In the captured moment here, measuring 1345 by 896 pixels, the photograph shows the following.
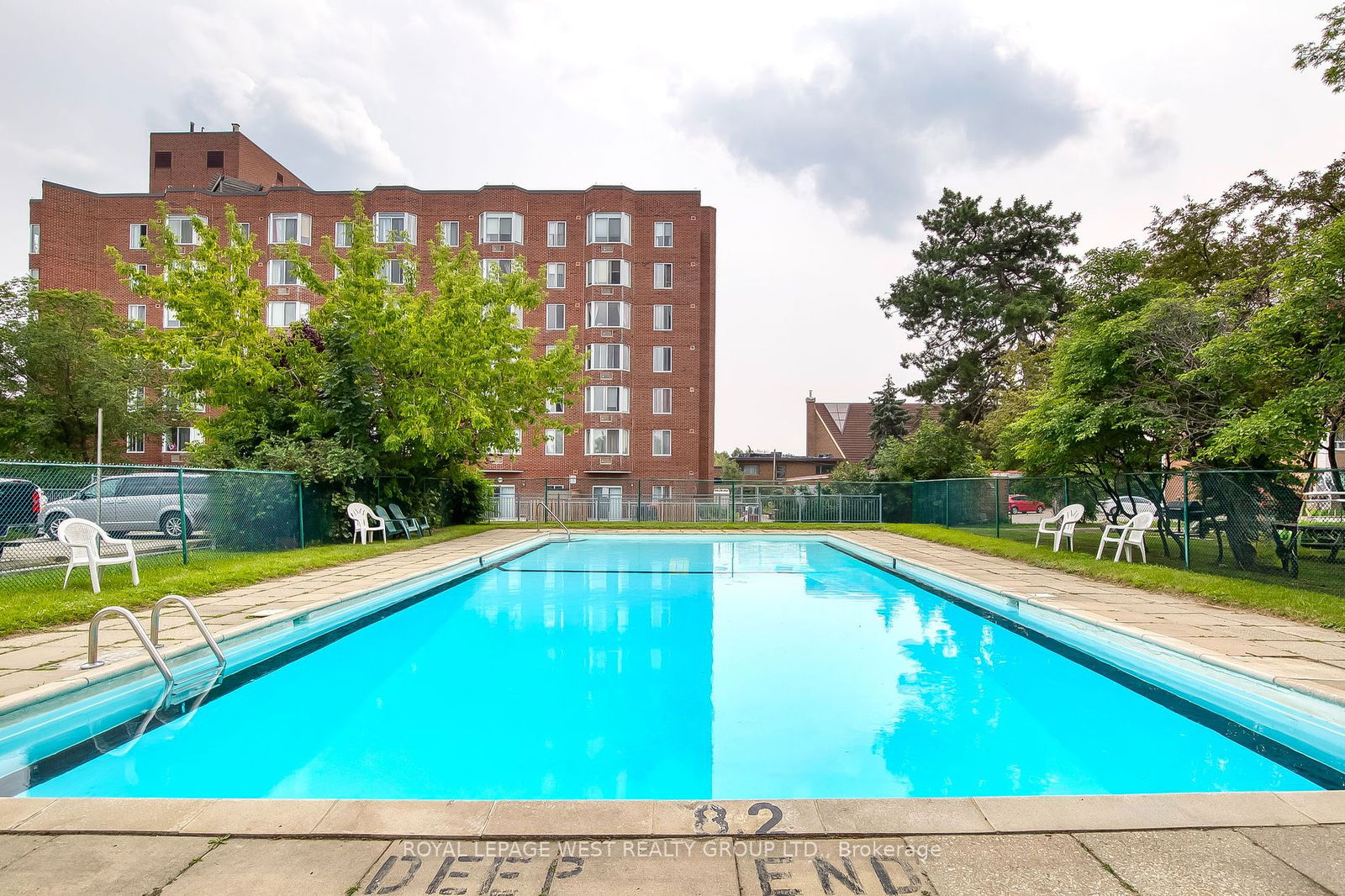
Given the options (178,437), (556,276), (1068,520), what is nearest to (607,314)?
(556,276)

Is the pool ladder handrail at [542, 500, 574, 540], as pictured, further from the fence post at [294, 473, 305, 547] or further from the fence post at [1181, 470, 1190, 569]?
the fence post at [1181, 470, 1190, 569]

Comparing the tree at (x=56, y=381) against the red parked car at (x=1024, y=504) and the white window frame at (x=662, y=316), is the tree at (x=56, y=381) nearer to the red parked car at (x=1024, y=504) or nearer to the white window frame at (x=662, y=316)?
the white window frame at (x=662, y=316)

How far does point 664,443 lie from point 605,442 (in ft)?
9.28

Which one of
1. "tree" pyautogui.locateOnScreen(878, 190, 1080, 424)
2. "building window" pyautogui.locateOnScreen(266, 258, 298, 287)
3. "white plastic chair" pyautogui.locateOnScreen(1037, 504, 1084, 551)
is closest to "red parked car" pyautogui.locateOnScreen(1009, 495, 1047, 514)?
"white plastic chair" pyautogui.locateOnScreen(1037, 504, 1084, 551)

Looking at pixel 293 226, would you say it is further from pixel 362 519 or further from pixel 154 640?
pixel 154 640

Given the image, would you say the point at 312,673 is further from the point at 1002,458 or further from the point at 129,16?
the point at 1002,458

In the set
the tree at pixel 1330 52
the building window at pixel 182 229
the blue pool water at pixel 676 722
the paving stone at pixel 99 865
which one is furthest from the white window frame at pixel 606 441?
the paving stone at pixel 99 865

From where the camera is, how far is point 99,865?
98.7 inches

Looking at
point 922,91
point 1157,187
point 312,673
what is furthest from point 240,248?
point 1157,187

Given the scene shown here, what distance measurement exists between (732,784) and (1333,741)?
146 inches

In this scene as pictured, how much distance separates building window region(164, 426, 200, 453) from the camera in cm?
3371

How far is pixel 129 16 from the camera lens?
1534 centimetres

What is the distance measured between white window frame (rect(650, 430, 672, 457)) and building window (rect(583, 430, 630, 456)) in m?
1.27

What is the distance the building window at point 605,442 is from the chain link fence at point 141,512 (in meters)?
18.9
